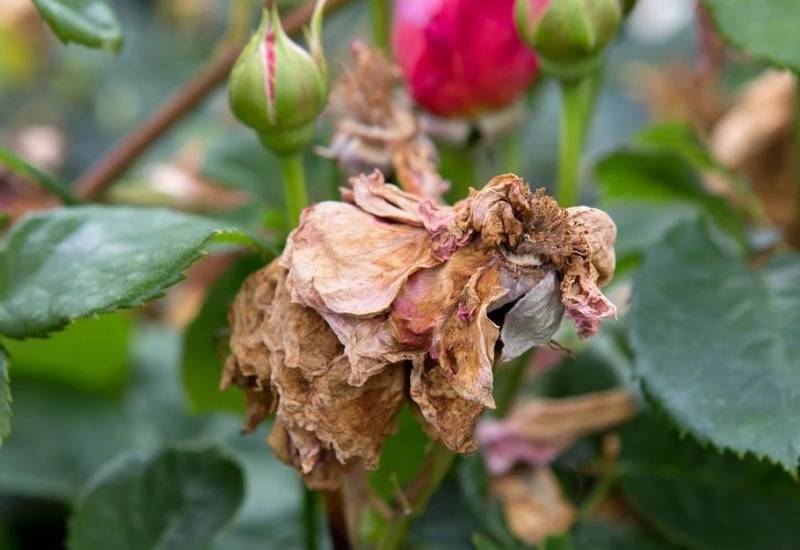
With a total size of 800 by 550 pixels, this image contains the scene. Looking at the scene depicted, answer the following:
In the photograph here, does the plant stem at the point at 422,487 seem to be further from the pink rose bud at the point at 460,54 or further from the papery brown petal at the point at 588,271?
the pink rose bud at the point at 460,54

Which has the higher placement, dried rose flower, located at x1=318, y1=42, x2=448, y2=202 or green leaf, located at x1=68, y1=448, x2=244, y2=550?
dried rose flower, located at x1=318, y1=42, x2=448, y2=202

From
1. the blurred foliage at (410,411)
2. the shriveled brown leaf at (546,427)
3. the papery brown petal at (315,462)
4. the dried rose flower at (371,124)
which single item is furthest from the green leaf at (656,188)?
the papery brown petal at (315,462)

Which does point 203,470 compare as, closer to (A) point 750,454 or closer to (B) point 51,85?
(A) point 750,454

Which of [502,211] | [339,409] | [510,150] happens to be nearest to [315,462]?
[339,409]

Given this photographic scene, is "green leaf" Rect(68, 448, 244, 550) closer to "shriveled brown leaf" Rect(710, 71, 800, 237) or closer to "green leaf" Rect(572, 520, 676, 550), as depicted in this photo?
"green leaf" Rect(572, 520, 676, 550)

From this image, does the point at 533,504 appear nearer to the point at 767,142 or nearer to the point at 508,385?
the point at 508,385

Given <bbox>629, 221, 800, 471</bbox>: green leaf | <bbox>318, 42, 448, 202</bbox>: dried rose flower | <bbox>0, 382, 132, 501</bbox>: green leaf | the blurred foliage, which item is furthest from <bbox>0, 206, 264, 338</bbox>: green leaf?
<bbox>0, 382, 132, 501</bbox>: green leaf

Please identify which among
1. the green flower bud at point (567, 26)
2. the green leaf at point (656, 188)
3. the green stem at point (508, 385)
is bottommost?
the green stem at point (508, 385)
